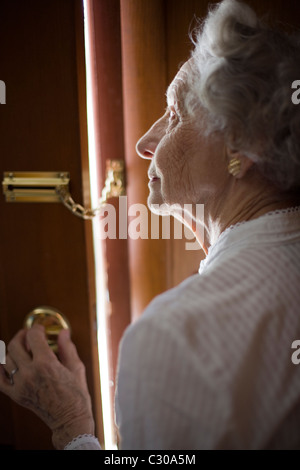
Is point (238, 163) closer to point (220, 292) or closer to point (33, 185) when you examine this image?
point (220, 292)

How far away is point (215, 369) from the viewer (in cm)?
54

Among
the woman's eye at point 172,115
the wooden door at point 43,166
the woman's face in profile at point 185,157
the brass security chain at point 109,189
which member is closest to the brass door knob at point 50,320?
the wooden door at point 43,166

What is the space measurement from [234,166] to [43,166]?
44cm

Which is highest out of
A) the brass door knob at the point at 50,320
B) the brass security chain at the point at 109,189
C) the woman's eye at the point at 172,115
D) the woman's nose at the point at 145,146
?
the woman's eye at the point at 172,115

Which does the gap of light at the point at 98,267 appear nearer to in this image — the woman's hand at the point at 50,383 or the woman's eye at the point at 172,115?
the woman's hand at the point at 50,383

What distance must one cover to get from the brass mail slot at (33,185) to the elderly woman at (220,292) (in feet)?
0.66

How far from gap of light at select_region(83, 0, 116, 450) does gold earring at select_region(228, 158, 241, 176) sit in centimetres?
40

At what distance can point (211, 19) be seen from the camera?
A: 2.48 feet

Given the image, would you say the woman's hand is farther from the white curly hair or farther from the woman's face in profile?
the white curly hair

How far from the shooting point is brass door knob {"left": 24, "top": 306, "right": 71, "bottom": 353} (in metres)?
1.01

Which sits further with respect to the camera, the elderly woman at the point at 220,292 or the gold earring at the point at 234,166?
the gold earring at the point at 234,166

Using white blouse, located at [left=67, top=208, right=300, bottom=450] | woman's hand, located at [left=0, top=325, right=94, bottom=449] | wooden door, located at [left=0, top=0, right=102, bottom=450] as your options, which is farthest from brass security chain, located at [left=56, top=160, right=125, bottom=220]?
white blouse, located at [left=67, top=208, right=300, bottom=450]

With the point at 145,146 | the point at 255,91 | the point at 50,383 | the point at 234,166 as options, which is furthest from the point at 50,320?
the point at 255,91

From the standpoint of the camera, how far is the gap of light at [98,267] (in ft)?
3.22
